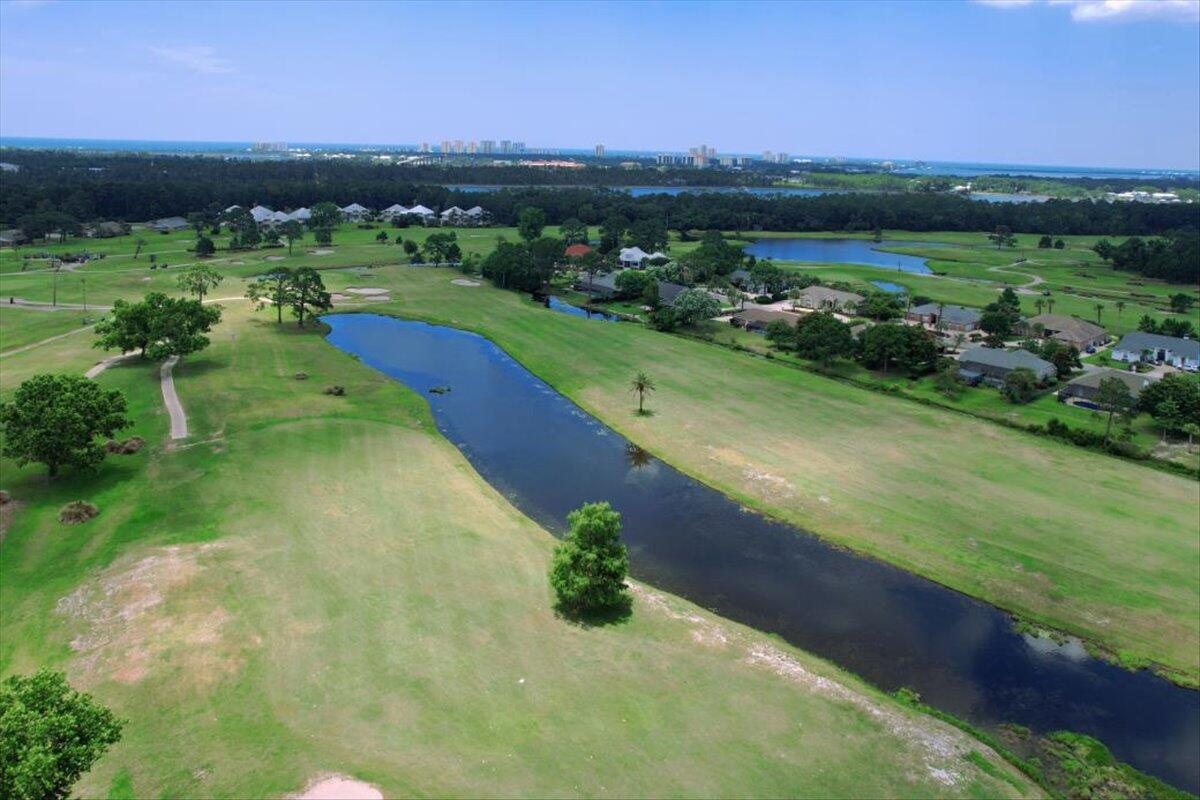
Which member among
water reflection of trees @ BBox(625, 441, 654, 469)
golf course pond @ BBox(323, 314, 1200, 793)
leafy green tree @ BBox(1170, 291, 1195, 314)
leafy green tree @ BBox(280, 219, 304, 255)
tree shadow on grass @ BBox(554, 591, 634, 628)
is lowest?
golf course pond @ BBox(323, 314, 1200, 793)

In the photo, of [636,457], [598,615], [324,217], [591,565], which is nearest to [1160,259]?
[636,457]

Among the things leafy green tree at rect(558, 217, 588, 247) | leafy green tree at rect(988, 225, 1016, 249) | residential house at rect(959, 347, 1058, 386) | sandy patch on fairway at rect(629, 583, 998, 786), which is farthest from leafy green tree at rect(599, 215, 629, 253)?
sandy patch on fairway at rect(629, 583, 998, 786)

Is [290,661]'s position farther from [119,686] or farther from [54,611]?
[54,611]

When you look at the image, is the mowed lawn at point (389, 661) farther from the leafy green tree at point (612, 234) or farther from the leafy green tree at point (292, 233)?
the leafy green tree at point (612, 234)

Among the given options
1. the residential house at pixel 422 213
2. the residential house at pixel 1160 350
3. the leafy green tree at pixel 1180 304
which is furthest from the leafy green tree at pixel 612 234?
the leafy green tree at pixel 1180 304

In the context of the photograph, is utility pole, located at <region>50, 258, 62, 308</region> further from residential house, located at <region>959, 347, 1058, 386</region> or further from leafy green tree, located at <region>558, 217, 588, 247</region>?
residential house, located at <region>959, 347, 1058, 386</region>
